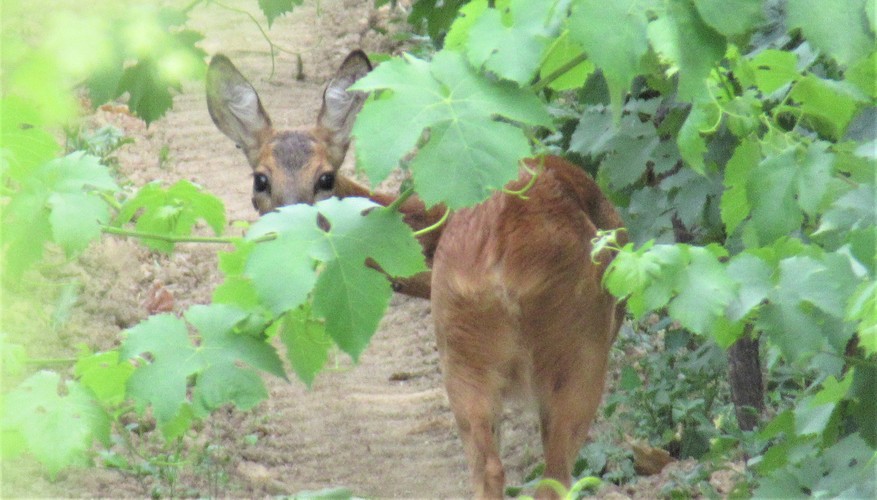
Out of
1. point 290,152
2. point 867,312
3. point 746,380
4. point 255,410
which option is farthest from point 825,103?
point 255,410

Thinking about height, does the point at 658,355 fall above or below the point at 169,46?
below

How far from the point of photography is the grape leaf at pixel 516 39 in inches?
117

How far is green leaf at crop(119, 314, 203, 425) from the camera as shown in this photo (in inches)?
124

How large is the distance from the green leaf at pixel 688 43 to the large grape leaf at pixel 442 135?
0.36m

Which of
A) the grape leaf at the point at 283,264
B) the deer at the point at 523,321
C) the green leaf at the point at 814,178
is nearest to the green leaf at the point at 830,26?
the green leaf at the point at 814,178

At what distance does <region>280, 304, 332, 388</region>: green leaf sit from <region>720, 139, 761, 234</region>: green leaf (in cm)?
129

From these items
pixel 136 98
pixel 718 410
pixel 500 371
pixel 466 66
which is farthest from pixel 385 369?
pixel 466 66

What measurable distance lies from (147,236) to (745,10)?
191cm

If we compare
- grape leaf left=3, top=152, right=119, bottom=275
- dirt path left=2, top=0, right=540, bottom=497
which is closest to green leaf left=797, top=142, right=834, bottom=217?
grape leaf left=3, top=152, right=119, bottom=275

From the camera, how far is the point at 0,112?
132 inches

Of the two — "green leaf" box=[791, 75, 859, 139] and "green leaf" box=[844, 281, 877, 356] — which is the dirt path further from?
"green leaf" box=[844, 281, 877, 356]

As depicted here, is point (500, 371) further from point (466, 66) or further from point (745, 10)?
point (745, 10)

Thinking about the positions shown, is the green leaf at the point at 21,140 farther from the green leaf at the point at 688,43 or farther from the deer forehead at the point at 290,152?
the deer forehead at the point at 290,152

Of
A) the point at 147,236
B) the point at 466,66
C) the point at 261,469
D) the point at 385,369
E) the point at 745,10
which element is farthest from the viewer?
the point at 385,369
